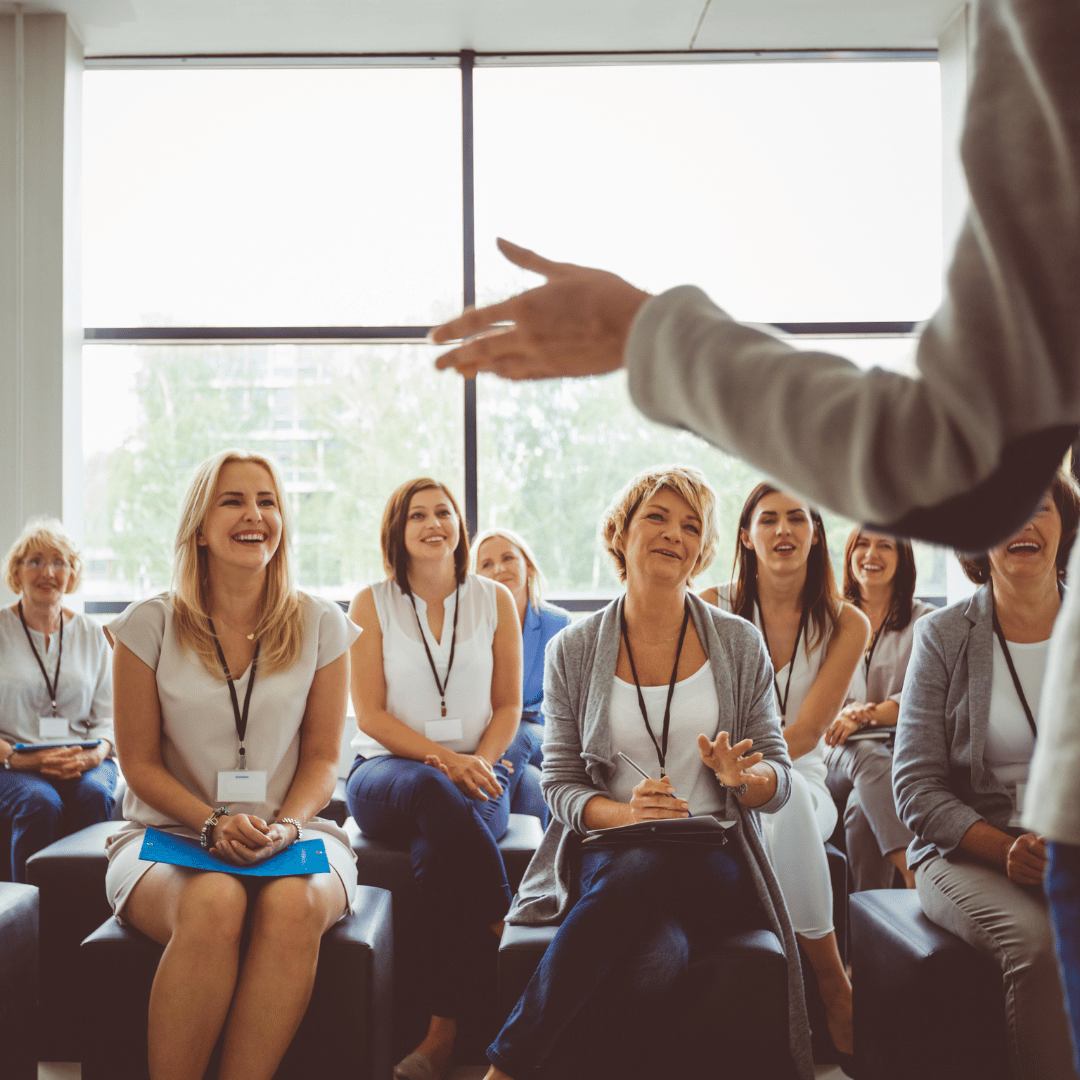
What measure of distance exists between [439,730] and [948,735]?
1607 mm

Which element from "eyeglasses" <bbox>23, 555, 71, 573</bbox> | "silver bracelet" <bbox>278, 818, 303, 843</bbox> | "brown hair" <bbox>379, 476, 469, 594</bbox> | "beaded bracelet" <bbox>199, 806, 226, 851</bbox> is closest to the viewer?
"beaded bracelet" <bbox>199, 806, 226, 851</bbox>

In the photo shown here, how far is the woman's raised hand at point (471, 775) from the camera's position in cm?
289

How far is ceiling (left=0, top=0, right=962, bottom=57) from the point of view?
15.5ft

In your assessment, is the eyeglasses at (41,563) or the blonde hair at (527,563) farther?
the blonde hair at (527,563)

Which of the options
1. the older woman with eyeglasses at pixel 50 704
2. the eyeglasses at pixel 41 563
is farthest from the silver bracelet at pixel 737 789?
the eyeglasses at pixel 41 563

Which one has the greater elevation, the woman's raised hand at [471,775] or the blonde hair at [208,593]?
the blonde hair at [208,593]

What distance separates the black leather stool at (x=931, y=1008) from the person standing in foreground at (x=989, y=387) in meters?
1.57

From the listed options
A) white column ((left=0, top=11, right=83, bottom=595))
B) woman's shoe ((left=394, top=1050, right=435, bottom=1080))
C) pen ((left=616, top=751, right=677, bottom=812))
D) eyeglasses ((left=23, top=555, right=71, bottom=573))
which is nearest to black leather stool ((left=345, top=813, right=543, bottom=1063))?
woman's shoe ((left=394, top=1050, right=435, bottom=1080))

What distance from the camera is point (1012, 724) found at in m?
2.18

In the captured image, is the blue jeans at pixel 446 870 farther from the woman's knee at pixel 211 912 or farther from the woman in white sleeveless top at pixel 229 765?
the woman's knee at pixel 211 912

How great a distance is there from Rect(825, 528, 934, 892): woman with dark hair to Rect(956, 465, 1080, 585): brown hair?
1.81ft

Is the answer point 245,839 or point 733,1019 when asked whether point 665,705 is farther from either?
point 245,839

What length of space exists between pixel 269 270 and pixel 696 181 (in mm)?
2452

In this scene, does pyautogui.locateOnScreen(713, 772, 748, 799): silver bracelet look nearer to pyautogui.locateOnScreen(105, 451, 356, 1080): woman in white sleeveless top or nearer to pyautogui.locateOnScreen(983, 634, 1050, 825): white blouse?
pyautogui.locateOnScreen(983, 634, 1050, 825): white blouse
